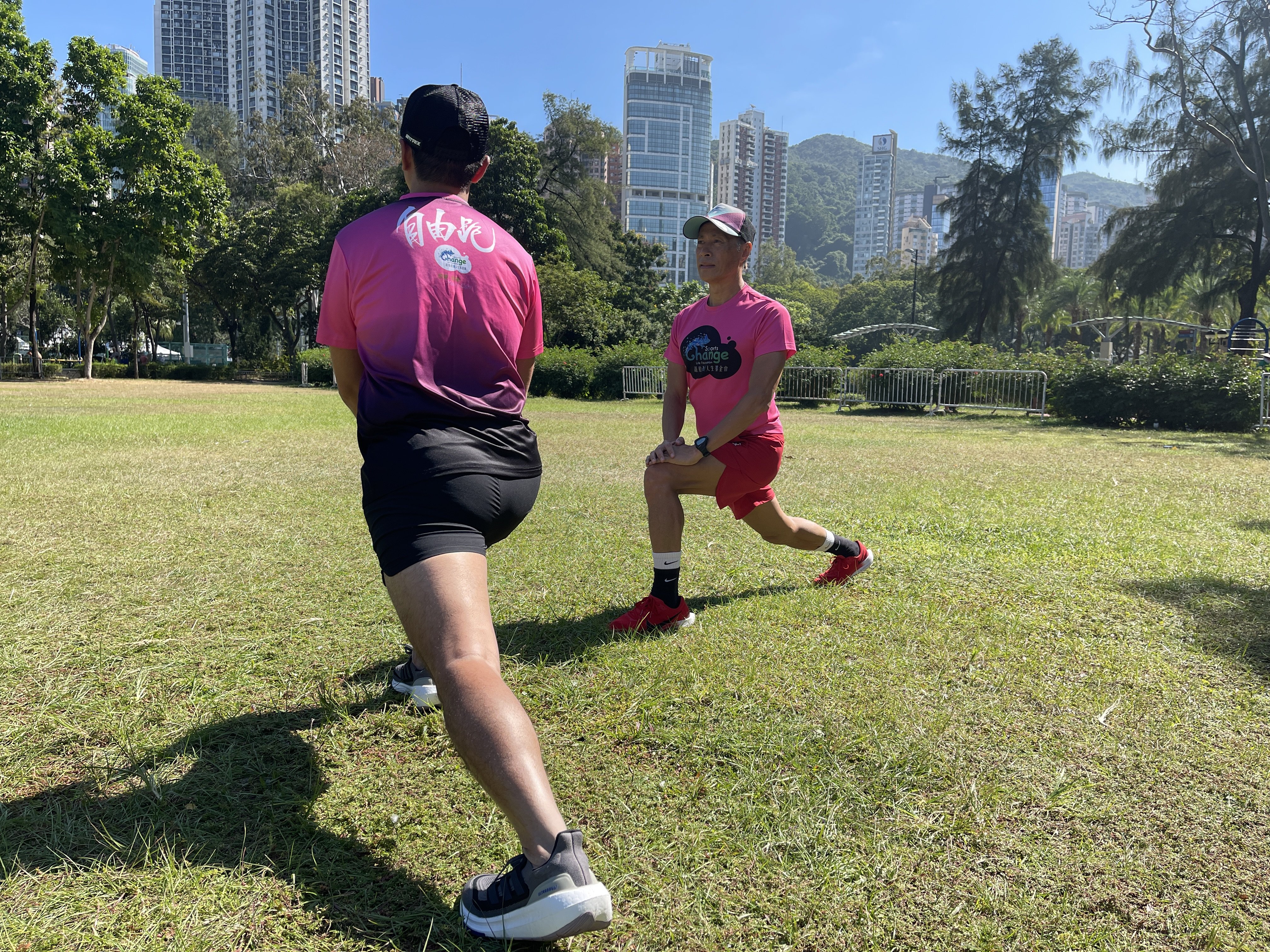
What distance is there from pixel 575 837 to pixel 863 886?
788 millimetres

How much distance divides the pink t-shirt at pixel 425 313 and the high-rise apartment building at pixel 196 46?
104 m

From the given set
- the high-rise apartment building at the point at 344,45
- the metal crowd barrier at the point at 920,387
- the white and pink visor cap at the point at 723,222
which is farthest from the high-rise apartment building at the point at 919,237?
the white and pink visor cap at the point at 723,222

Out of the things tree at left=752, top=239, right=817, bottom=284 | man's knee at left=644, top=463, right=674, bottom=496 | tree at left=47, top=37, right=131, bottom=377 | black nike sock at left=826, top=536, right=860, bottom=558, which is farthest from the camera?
tree at left=752, top=239, right=817, bottom=284

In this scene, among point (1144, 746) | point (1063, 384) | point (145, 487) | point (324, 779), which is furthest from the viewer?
point (1063, 384)

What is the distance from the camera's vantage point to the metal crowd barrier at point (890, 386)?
2308 cm

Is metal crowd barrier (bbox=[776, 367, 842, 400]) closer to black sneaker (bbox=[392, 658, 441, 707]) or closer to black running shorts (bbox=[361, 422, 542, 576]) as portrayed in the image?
black sneaker (bbox=[392, 658, 441, 707])

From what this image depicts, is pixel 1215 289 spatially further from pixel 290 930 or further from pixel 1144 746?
pixel 290 930

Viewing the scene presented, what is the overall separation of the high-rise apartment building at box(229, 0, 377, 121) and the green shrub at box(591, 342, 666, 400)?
6988 cm

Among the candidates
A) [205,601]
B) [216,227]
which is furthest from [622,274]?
[205,601]

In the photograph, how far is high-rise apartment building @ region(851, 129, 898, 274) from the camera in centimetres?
17412

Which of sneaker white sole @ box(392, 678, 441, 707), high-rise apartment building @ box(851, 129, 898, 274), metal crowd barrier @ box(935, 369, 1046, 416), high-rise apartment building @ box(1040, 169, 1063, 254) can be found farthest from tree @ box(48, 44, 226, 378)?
high-rise apartment building @ box(851, 129, 898, 274)

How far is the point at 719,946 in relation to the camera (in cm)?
182

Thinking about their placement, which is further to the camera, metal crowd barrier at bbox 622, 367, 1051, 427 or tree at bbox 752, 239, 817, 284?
tree at bbox 752, 239, 817, 284

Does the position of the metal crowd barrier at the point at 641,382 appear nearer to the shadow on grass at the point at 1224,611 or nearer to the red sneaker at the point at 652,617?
the shadow on grass at the point at 1224,611
